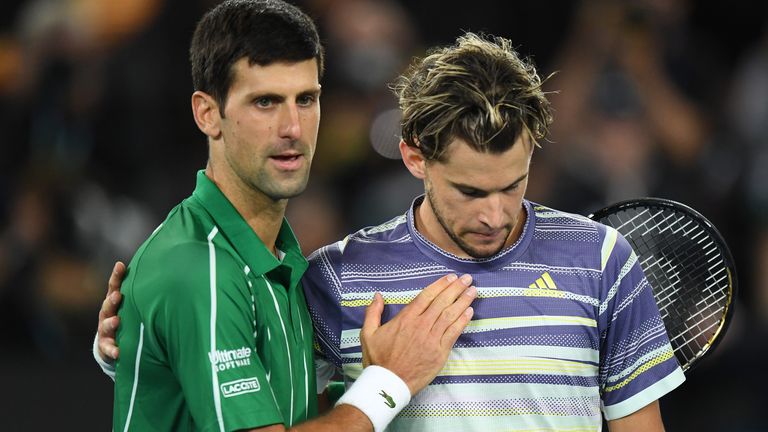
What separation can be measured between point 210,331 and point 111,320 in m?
0.35

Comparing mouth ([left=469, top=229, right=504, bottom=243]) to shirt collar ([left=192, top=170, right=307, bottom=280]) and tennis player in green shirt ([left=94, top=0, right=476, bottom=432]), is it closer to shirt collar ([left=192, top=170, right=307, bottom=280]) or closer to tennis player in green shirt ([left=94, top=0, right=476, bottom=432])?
tennis player in green shirt ([left=94, top=0, right=476, bottom=432])

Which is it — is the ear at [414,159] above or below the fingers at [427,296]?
above

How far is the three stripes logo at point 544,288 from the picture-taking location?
313 cm

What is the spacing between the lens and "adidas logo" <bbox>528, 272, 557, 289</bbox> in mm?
3141

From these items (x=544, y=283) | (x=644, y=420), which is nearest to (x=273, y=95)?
(x=544, y=283)

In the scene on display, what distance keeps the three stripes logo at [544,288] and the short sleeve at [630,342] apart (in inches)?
5.0

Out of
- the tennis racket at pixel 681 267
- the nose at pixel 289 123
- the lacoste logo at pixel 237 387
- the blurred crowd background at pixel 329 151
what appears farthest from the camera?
the blurred crowd background at pixel 329 151

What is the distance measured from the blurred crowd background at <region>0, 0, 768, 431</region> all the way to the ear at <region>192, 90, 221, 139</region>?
10.1 ft

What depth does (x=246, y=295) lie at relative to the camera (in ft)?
9.73

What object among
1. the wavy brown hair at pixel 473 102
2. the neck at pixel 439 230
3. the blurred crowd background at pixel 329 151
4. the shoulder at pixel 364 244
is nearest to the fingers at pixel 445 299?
the neck at pixel 439 230

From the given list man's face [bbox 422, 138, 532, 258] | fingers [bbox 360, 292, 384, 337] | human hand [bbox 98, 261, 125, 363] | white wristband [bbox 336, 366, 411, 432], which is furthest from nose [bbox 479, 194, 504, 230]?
human hand [bbox 98, 261, 125, 363]

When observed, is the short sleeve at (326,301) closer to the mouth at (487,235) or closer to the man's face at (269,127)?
the man's face at (269,127)

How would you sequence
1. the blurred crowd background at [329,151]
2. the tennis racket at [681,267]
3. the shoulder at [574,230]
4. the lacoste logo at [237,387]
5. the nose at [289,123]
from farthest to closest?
the blurred crowd background at [329,151], the tennis racket at [681,267], the shoulder at [574,230], the nose at [289,123], the lacoste logo at [237,387]

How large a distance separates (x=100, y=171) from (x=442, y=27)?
2157mm
